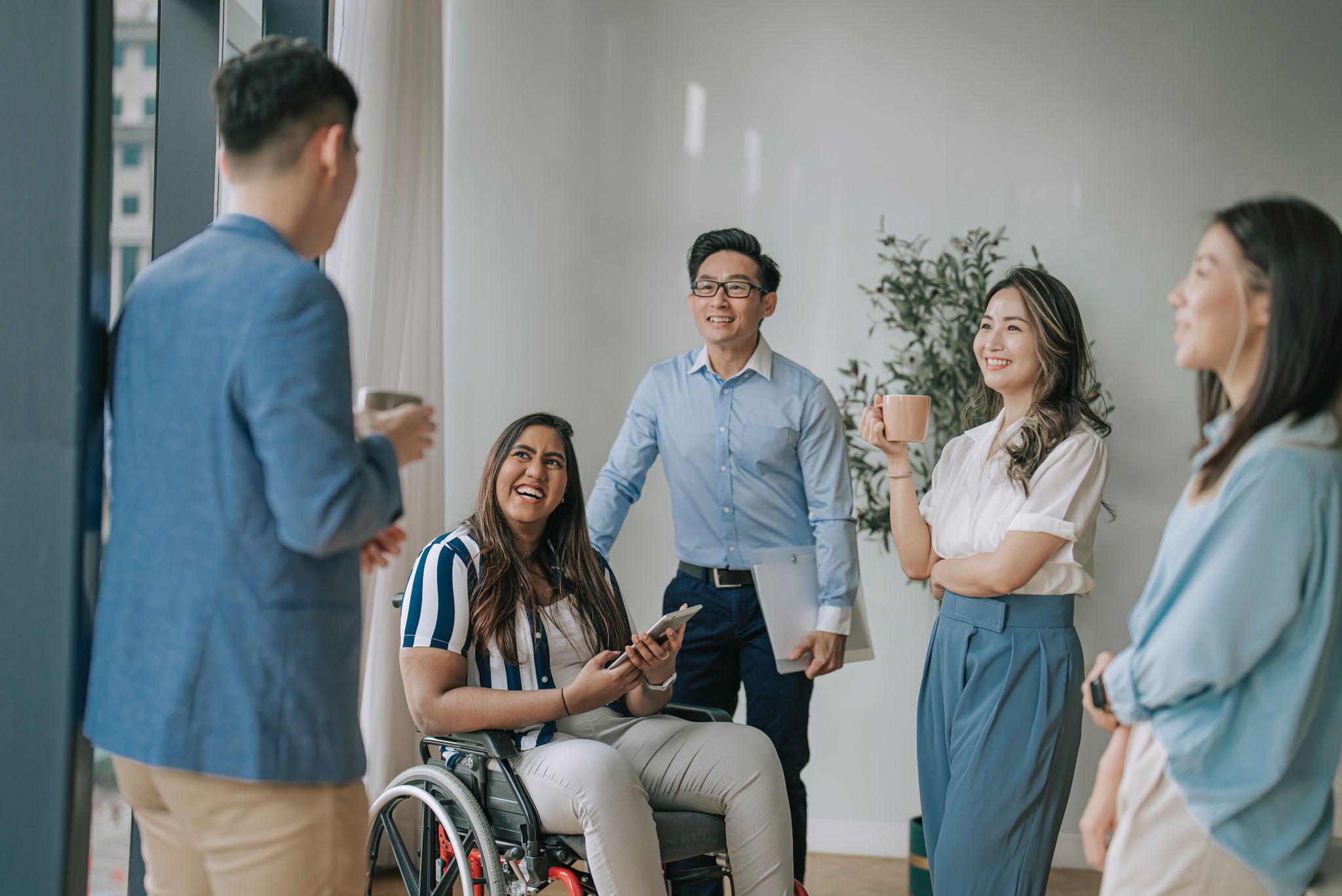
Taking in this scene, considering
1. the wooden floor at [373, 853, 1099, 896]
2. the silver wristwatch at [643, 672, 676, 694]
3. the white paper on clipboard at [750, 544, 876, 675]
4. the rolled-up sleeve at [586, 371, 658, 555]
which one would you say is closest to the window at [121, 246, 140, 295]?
the rolled-up sleeve at [586, 371, 658, 555]

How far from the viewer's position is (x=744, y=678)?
9.56 ft

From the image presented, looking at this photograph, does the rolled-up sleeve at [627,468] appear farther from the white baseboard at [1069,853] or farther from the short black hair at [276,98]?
the white baseboard at [1069,853]

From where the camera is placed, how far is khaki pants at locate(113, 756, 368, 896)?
1226mm

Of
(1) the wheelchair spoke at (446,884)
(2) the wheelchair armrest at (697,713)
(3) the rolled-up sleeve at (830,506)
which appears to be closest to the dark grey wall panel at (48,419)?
(1) the wheelchair spoke at (446,884)

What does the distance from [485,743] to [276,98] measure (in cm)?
134

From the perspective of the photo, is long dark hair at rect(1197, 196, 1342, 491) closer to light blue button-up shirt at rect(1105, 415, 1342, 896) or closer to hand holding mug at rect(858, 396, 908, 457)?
light blue button-up shirt at rect(1105, 415, 1342, 896)

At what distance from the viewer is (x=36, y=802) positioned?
1.45 meters

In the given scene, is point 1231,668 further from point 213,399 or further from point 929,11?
point 929,11

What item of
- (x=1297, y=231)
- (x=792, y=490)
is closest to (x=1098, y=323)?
(x=792, y=490)

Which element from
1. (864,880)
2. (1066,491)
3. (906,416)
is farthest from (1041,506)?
(864,880)

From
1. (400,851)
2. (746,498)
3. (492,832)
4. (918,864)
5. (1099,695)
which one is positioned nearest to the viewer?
(1099,695)

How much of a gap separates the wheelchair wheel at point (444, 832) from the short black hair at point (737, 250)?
149 cm

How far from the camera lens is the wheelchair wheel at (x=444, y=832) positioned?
204 cm

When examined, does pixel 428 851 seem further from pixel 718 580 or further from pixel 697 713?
pixel 718 580
